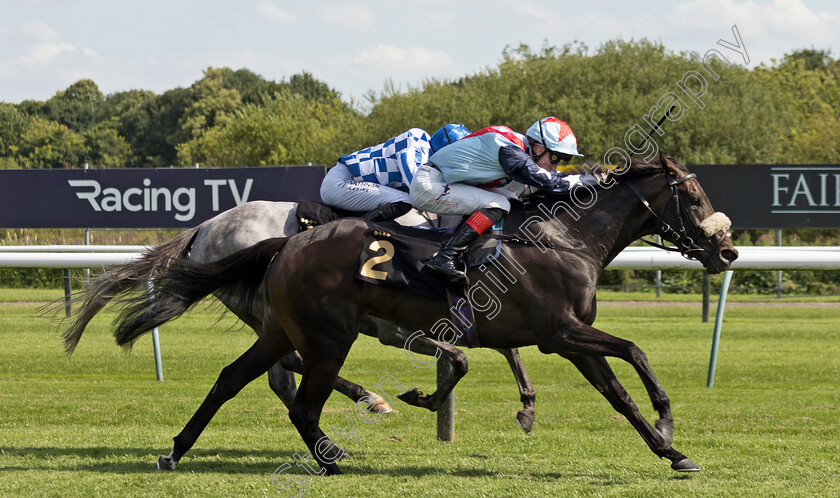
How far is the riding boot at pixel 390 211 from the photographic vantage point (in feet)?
16.3

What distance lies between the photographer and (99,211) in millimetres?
12969

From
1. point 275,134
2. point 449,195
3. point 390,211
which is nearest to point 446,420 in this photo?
point 390,211

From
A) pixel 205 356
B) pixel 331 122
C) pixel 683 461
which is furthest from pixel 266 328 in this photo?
pixel 331 122

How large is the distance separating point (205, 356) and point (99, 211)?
14.9 ft

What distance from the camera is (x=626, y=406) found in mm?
4254

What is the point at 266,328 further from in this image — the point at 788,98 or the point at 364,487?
the point at 788,98

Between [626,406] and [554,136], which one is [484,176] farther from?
[626,406]

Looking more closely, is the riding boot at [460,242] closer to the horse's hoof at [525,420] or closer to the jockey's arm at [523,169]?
the jockey's arm at [523,169]

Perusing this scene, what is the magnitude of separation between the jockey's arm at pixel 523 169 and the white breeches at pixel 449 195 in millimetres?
163

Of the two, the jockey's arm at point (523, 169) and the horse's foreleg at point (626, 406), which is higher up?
the jockey's arm at point (523, 169)

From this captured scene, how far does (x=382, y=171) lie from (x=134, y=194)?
327 inches

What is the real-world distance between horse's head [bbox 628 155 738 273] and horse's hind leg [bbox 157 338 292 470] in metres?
2.03

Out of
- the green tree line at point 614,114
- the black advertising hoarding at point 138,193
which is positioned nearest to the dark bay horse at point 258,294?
the black advertising hoarding at point 138,193

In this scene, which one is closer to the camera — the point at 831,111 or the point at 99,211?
the point at 99,211
